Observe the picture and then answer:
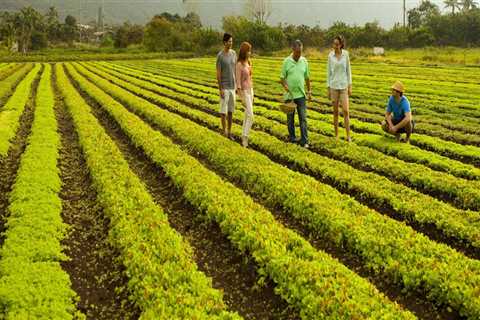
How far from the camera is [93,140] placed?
53.2ft

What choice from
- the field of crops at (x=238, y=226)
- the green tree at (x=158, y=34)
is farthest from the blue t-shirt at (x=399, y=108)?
the green tree at (x=158, y=34)

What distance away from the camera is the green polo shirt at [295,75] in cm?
1458

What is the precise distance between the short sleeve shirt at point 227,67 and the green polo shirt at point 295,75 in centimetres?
163

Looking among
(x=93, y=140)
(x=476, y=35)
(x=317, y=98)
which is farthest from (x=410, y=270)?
(x=476, y=35)

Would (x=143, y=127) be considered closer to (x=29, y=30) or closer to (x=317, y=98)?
(x=317, y=98)

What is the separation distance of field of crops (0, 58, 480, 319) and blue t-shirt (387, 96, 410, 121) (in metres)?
0.76

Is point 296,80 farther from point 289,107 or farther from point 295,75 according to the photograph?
point 289,107

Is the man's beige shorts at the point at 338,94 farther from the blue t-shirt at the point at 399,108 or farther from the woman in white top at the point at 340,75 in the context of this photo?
the blue t-shirt at the point at 399,108

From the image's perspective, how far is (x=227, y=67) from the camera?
15.3 metres

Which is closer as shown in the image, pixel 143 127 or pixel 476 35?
pixel 143 127

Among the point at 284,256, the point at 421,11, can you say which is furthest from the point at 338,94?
the point at 421,11

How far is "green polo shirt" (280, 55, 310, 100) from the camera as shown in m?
14.6

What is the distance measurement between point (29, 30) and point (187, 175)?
125 metres

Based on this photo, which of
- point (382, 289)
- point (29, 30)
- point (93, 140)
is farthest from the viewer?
point (29, 30)
